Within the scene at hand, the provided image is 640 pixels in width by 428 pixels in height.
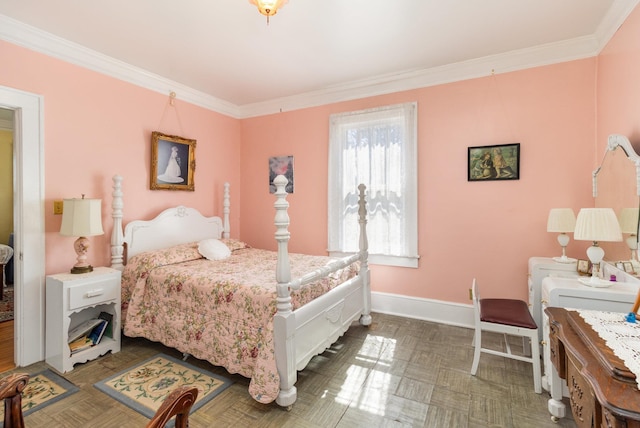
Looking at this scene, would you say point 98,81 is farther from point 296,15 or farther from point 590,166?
point 590,166

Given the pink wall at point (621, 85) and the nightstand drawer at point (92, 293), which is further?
the nightstand drawer at point (92, 293)

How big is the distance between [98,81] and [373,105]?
2.96 meters

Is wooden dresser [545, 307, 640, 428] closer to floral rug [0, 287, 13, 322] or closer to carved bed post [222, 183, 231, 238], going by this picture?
carved bed post [222, 183, 231, 238]

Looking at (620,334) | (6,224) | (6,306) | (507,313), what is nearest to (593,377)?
(620,334)

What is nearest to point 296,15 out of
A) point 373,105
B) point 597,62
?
point 373,105

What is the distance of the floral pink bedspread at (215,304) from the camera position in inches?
82.7

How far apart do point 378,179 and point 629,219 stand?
2.20 meters

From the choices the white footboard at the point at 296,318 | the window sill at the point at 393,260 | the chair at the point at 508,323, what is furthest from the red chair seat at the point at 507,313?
the white footboard at the point at 296,318

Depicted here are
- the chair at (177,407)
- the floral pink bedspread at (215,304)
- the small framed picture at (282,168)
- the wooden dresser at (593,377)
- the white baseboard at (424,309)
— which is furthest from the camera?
the small framed picture at (282,168)

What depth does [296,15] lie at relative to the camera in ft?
7.88

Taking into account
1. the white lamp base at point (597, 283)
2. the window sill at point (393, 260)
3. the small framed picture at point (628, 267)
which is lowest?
the window sill at point (393, 260)

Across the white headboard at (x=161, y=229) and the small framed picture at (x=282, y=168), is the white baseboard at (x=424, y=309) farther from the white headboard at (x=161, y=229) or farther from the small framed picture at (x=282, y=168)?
the white headboard at (x=161, y=229)

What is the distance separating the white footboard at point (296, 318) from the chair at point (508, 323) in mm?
1096

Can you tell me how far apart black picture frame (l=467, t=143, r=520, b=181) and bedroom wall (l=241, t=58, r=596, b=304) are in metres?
0.06
